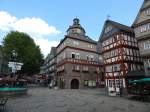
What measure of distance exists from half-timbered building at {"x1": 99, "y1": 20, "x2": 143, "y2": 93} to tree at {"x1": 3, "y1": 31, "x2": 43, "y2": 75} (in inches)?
865

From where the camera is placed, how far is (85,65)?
43.2 m

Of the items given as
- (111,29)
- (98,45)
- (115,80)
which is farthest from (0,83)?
(98,45)

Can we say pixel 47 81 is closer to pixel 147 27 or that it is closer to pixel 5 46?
pixel 5 46

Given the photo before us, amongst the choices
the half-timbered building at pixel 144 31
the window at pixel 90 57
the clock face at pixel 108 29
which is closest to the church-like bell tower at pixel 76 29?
the window at pixel 90 57

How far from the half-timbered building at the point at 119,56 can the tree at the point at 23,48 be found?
72.1 feet

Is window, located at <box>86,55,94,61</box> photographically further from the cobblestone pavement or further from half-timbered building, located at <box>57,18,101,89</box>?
the cobblestone pavement

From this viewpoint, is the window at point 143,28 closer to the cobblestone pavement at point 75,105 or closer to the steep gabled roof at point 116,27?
the steep gabled roof at point 116,27

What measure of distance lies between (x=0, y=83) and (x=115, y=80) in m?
25.3

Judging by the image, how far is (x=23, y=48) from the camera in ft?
141

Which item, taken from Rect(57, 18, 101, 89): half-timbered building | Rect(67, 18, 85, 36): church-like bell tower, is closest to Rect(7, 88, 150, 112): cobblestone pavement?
Rect(57, 18, 101, 89): half-timbered building

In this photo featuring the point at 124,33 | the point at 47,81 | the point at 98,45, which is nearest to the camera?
the point at 124,33

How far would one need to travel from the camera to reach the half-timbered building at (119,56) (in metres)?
29.1

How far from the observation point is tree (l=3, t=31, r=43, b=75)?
136 ft

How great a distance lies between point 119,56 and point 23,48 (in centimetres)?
2661
